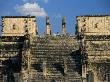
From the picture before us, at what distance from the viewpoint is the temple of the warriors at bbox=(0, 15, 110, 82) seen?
4759 centimetres

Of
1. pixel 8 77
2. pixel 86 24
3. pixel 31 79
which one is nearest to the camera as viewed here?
pixel 31 79

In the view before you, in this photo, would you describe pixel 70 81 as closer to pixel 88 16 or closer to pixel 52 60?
pixel 52 60

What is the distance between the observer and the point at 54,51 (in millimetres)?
50062

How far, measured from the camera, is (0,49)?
52.4 m

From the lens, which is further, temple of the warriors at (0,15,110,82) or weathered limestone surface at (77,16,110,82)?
weathered limestone surface at (77,16,110,82)

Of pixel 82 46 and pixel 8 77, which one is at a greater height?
pixel 82 46

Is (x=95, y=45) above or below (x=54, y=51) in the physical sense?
above

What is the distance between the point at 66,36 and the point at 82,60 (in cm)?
514

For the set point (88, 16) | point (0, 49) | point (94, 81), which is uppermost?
point (88, 16)

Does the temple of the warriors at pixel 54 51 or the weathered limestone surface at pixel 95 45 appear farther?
the weathered limestone surface at pixel 95 45

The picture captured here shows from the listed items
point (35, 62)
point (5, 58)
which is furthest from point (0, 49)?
point (35, 62)

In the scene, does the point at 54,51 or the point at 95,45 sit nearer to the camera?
the point at 54,51

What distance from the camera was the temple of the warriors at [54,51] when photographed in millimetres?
47594

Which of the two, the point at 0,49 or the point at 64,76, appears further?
the point at 0,49
